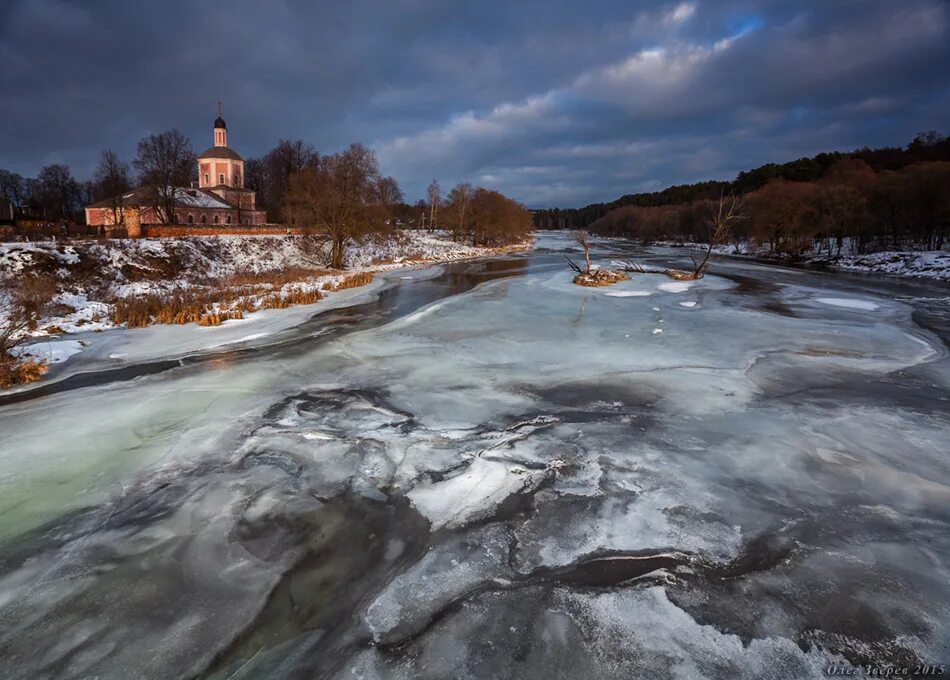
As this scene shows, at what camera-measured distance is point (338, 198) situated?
29.6m

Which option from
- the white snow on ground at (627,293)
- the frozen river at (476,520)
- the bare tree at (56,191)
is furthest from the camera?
the bare tree at (56,191)

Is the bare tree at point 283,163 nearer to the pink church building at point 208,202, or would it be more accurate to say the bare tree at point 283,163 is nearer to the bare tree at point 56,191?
the pink church building at point 208,202

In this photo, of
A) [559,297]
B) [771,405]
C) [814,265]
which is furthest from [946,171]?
[771,405]

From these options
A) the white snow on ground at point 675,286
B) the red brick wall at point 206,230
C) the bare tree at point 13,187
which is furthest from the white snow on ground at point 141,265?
the bare tree at point 13,187

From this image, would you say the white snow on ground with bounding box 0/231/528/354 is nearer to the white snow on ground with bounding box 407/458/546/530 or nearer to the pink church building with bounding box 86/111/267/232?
the pink church building with bounding box 86/111/267/232

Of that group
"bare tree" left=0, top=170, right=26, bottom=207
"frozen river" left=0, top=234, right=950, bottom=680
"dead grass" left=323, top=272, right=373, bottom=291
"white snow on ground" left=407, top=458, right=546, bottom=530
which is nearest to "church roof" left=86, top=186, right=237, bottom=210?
"dead grass" left=323, top=272, right=373, bottom=291

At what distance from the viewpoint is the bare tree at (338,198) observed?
96.6 ft

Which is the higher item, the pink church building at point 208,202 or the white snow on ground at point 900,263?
the pink church building at point 208,202

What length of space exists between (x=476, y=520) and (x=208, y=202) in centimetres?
6096

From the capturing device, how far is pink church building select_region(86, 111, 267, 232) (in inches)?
1770

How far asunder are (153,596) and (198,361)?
7354 millimetres

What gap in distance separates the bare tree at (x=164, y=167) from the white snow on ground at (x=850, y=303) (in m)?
47.5

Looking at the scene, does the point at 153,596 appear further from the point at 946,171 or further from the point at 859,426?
the point at 946,171

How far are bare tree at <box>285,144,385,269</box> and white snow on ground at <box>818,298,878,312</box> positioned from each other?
24702mm
